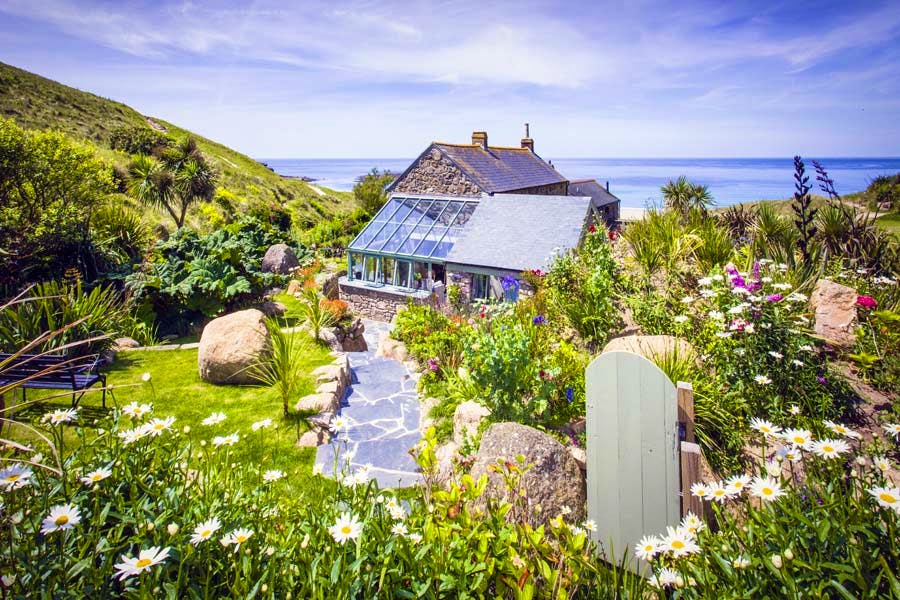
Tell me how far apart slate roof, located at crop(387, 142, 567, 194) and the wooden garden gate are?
14.4m

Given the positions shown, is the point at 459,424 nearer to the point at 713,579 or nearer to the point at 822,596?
the point at 713,579

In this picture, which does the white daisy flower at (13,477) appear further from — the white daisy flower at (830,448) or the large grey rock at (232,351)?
the large grey rock at (232,351)

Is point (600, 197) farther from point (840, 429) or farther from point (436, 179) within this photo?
point (840, 429)

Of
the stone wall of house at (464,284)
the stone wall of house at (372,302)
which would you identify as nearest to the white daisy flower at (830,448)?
the stone wall of house at (464,284)

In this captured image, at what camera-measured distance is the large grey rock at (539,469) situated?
13.0ft

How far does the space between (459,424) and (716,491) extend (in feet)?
14.6

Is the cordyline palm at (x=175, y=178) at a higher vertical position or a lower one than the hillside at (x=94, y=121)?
lower

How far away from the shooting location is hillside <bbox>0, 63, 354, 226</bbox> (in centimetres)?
3425

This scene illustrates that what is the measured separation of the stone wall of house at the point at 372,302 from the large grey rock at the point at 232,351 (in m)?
6.20

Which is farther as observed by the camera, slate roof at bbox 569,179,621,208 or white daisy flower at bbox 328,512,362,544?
slate roof at bbox 569,179,621,208

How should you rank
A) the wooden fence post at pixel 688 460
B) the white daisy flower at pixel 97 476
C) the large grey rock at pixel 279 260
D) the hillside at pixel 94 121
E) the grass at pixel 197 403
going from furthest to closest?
the hillside at pixel 94 121 → the large grey rock at pixel 279 260 → the grass at pixel 197 403 → the wooden fence post at pixel 688 460 → the white daisy flower at pixel 97 476

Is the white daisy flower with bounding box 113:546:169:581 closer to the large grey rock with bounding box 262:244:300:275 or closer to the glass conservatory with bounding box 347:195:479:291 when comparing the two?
the glass conservatory with bounding box 347:195:479:291

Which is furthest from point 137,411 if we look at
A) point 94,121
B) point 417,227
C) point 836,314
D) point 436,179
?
point 94,121

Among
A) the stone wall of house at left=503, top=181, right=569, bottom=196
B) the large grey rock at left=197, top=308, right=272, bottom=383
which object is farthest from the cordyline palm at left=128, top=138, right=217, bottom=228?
the stone wall of house at left=503, top=181, right=569, bottom=196
